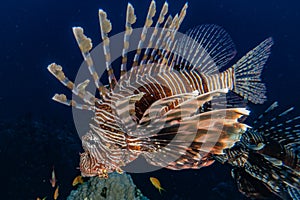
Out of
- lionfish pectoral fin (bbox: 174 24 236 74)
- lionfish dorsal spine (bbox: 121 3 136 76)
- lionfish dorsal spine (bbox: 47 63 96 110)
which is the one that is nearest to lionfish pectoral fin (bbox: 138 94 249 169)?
lionfish dorsal spine (bbox: 47 63 96 110)

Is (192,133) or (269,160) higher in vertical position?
(192,133)

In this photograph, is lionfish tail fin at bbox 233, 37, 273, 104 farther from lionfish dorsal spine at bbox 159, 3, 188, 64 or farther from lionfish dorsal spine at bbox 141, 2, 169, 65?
lionfish dorsal spine at bbox 141, 2, 169, 65

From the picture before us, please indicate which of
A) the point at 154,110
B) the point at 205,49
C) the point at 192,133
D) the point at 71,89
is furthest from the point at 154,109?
the point at 205,49

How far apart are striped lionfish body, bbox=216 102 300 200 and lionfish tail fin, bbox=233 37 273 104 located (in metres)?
0.73

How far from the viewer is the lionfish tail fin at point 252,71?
3.71 m

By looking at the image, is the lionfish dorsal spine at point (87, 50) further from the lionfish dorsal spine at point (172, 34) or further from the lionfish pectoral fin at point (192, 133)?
the lionfish dorsal spine at point (172, 34)

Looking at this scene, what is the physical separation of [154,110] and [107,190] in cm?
200

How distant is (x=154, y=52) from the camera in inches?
113

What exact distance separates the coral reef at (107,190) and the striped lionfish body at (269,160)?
1.48 meters

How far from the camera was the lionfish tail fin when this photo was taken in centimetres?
371

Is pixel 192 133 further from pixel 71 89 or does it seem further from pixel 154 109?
pixel 71 89

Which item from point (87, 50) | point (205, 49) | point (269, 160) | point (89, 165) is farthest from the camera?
point (205, 49)

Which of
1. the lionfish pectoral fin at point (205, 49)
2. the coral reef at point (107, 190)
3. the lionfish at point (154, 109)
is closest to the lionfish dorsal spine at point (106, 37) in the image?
the lionfish at point (154, 109)

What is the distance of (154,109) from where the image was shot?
2.06m
